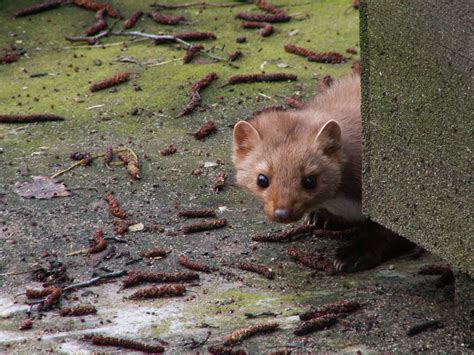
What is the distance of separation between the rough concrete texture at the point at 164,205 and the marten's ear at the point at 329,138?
696 mm

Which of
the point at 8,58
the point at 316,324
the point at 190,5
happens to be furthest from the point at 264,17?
the point at 316,324

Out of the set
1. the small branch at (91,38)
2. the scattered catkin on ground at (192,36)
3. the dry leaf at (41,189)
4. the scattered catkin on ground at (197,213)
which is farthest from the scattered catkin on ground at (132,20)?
the scattered catkin on ground at (197,213)

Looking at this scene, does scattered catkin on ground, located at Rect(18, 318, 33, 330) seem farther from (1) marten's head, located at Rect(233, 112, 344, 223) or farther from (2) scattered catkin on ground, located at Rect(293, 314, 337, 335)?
(1) marten's head, located at Rect(233, 112, 344, 223)

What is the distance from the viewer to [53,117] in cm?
909

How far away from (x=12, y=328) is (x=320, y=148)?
2.23 m

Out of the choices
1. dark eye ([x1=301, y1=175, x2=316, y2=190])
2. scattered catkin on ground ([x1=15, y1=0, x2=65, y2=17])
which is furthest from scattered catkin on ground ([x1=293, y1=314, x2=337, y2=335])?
scattered catkin on ground ([x1=15, y1=0, x2=65, y2=17])

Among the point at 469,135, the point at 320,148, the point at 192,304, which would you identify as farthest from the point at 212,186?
the point at 469,135

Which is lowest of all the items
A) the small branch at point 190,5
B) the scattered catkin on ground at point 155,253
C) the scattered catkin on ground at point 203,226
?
the scattered catkin on ground at point 203,226

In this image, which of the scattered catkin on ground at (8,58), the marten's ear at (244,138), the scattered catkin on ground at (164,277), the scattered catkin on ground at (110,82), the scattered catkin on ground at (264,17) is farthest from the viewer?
the scattered catkin on ground at (264,17)

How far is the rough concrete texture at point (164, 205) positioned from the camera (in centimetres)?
565

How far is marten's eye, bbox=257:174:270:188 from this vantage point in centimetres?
676

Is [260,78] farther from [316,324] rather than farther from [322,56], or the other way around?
[316,324]

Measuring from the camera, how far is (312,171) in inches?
264

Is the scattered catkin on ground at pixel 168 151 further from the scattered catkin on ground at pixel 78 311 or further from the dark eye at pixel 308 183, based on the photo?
the scattered catkin on ground at pixel 78 311
